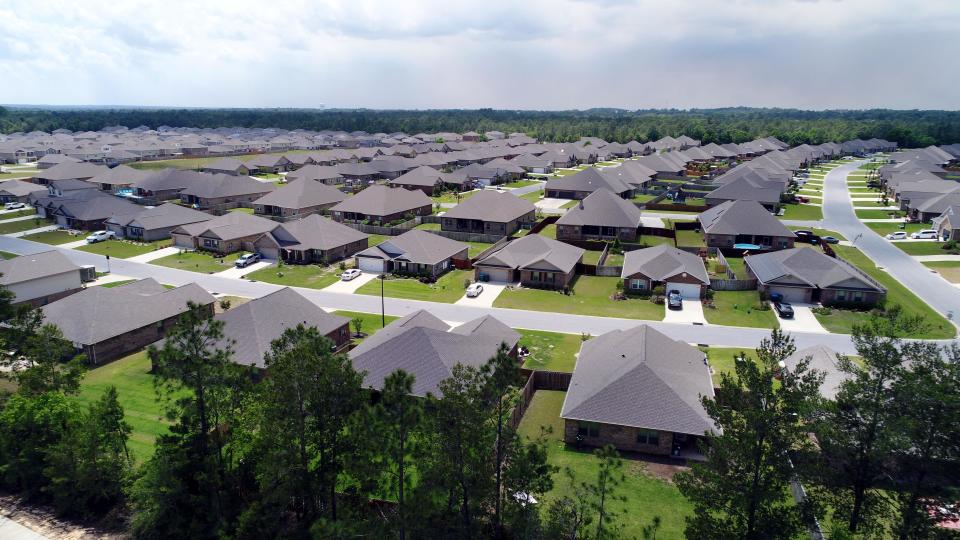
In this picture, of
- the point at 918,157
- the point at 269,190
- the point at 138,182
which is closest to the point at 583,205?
the point at 269,190

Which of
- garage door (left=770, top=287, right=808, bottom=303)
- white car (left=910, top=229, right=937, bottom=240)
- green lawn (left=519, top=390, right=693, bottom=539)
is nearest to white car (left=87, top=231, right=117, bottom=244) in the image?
green lawn (left=519, top=390, right=693, bottom=539)

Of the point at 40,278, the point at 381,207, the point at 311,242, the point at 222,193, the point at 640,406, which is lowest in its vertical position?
the point at 640,406

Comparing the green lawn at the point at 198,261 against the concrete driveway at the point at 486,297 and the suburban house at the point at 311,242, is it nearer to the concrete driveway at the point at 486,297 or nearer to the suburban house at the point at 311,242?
the suburban house at the point at 311,242

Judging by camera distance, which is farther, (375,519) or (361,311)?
(361,311)

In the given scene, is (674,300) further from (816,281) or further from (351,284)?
(351,284)

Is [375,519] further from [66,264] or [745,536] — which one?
[66,264]

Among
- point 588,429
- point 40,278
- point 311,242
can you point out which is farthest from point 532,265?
point 40,278
